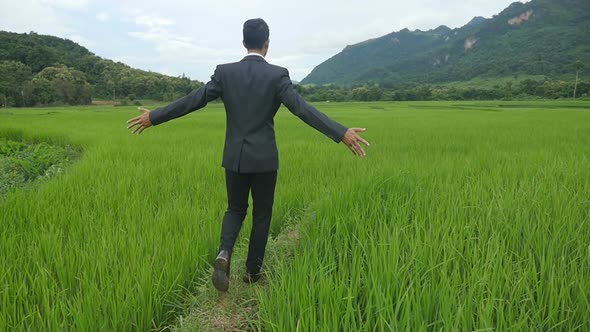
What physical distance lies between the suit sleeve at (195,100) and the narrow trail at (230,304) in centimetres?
98

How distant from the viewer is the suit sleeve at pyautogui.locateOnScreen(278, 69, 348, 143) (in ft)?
6.07

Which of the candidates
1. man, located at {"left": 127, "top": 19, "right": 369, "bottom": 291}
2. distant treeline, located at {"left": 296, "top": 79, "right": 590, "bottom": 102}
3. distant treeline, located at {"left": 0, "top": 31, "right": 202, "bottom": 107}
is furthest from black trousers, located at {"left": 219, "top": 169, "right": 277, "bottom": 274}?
distant treeline, located at {"left": 0, "top": 31, "right": 202, "bottom": 107}

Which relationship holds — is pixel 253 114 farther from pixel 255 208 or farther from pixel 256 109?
pixel 255 208

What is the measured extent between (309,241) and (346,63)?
195 meters

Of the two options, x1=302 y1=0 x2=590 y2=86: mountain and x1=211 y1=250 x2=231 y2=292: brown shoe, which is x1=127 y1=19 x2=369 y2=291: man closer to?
x1=211 y1=250 x2=231 y2=292: brown shoe

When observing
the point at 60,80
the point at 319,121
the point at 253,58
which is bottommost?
the point at 319,121

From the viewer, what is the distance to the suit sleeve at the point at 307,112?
185cm

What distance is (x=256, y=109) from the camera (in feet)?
6.27

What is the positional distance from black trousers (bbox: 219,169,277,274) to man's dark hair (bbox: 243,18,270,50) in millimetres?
715

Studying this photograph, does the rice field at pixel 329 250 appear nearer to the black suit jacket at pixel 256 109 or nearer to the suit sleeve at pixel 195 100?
the black suit jacket at pixel 256 109

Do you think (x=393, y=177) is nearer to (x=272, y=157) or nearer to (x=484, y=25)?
(x=272, y=157)

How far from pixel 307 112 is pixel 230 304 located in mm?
1131

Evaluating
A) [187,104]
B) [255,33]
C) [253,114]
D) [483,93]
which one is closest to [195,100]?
[187,104]

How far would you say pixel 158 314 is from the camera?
1.72 metres
